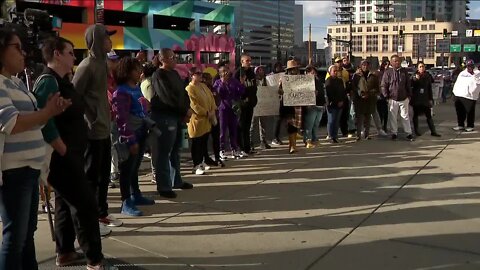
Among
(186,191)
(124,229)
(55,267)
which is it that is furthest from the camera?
(186,191)

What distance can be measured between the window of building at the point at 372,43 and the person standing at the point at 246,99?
136m

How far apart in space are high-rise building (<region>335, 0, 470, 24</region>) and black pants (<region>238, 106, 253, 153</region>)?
15278cm

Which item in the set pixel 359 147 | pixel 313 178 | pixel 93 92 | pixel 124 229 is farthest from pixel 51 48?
pixel 359 147

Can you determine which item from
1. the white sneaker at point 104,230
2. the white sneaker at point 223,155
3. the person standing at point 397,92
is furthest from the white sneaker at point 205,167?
the person standing at point 397,92

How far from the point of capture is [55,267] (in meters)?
4.17

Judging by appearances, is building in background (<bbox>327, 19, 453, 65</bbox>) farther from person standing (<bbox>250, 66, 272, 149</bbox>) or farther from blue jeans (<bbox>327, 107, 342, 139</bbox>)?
person standing (<bbox>250, 66, 272, 149</bbox>)

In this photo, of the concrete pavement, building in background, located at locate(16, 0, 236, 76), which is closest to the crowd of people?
the concrete pavement

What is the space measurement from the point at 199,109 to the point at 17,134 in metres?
4.47

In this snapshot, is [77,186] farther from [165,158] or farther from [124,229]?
[165,158]

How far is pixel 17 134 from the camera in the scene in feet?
10.2

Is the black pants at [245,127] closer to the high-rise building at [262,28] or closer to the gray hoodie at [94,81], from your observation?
the gray hoodie at [94,81]

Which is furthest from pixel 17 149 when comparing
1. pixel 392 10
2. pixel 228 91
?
pixel 392 10

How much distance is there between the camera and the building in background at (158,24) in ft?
115

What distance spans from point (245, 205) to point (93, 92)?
7.70 feet
